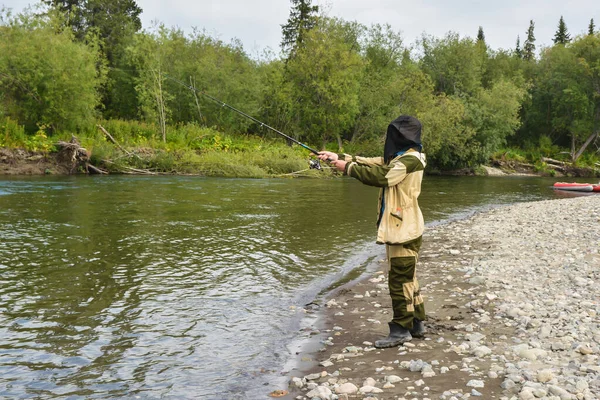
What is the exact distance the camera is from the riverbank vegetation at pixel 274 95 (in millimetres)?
38625

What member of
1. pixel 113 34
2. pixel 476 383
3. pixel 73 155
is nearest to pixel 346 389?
pixel 476 383

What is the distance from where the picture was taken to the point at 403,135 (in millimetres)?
6230

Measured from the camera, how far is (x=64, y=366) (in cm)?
588

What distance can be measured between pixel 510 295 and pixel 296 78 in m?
45.9

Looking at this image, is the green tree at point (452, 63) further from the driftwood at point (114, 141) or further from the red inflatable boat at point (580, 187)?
the driftwood at point (114, 141)

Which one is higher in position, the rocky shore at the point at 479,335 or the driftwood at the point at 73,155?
the driftwood at the point at 73,155

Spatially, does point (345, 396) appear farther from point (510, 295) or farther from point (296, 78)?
point (296, 78)

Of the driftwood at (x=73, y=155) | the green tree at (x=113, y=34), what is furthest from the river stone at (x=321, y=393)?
the green tree at (x=113, y=34)

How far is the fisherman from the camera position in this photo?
6.03m

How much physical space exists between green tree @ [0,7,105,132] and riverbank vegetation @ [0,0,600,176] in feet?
0.33

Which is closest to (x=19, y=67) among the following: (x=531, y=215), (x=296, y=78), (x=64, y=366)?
(x=296, y=78)

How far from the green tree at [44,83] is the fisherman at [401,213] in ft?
123

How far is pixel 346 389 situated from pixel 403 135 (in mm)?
2907

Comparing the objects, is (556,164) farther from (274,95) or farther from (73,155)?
(73,155)
